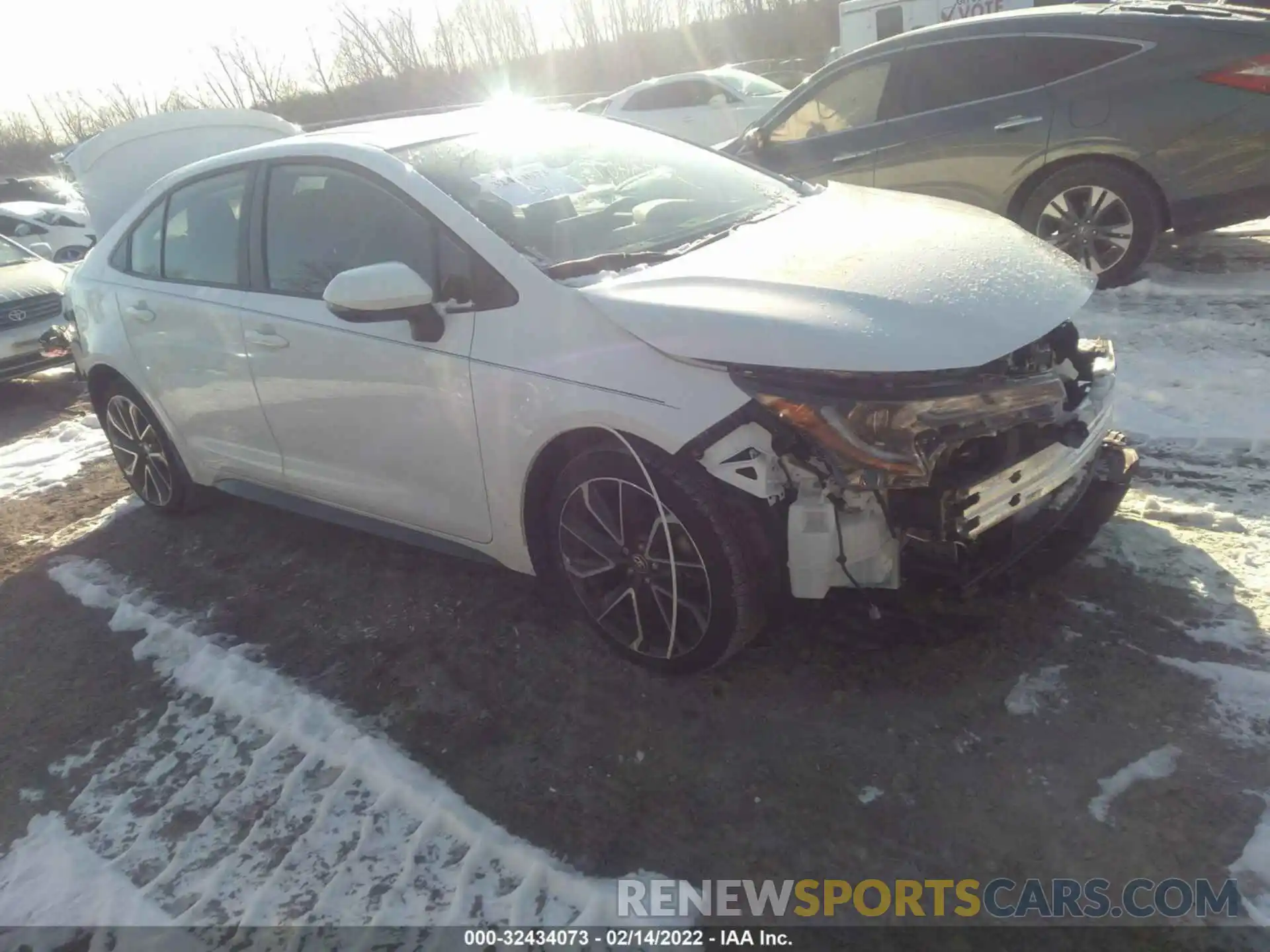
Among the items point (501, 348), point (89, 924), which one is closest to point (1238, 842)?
point (501, 348)

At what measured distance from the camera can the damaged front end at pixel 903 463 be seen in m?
2.39

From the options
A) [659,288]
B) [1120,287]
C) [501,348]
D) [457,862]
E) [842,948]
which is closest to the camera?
[842,948]

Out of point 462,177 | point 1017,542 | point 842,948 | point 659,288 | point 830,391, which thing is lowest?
point 842,948

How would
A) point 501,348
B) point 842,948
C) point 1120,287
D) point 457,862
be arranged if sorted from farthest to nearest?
point 1120,287 → point 501,348 → point 457,862 → point 842,948

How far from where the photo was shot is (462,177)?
3.20 m

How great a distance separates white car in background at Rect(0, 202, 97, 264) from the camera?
1482 centimetres

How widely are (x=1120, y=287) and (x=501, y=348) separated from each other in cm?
466

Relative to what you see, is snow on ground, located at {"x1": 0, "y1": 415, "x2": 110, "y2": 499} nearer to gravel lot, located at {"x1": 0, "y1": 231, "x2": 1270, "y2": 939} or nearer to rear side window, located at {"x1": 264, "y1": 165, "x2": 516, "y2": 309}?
gravel lot, located at {"x1": 0, "y1": 231, "x2": 1270, "y2": 939}

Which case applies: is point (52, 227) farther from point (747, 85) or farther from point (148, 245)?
A: point (148, 245)

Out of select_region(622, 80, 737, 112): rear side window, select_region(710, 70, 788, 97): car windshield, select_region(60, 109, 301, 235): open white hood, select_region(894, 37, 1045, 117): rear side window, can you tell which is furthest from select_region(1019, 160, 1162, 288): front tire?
select_region(622, 80, 737, 112): rear side window

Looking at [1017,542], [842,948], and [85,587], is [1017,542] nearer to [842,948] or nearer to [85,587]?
[842,948]

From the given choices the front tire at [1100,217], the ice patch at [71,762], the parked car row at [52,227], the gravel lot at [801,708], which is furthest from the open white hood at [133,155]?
the parked car row at [52,227]

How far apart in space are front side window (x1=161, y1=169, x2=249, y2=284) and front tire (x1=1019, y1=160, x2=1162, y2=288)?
477cm

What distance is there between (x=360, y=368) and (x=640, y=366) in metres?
1.21
